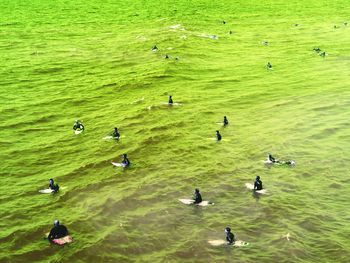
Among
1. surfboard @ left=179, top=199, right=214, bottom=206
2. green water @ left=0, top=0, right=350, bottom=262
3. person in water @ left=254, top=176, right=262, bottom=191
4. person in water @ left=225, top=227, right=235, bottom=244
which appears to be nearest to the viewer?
person in water @ left=225, top=227, right=235, bottom=244

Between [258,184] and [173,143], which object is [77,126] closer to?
[173,143]

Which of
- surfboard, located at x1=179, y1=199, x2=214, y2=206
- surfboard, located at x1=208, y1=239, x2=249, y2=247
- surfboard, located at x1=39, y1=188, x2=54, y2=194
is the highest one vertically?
surfboard, located at x1=39, y1=188, x2=54, y2=194

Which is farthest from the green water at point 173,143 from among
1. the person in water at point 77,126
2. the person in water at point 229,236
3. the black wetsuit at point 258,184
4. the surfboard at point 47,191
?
the black wetsuit at point 258,184

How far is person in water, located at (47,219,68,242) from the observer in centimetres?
2442

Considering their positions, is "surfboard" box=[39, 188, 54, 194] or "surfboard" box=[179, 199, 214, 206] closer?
"surfboard" box=[179, 199, 214, 206]

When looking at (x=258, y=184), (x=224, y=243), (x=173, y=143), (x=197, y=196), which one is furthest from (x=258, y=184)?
(x=173, y=143)

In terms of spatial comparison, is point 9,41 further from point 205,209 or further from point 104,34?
point 205,209

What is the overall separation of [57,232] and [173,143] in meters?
14.8

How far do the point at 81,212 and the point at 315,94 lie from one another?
101ft

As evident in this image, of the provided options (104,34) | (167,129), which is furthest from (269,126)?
(104,34)

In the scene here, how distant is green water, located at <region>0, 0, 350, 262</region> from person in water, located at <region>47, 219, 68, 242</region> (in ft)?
2.03

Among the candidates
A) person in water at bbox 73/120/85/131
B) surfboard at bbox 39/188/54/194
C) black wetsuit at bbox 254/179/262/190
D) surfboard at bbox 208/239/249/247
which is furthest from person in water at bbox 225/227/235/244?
person in water at bbox 73/120/85/131

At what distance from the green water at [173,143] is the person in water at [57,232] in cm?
62

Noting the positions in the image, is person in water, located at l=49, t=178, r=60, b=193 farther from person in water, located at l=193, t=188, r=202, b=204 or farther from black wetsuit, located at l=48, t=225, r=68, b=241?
person in water, located at l=193, t=188, r=202, b=204
